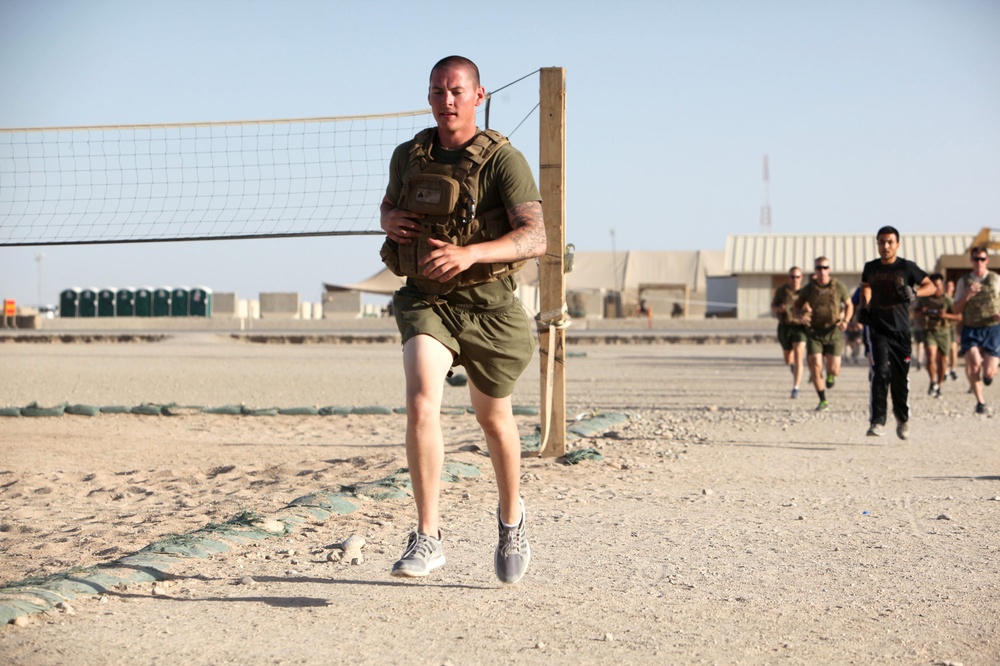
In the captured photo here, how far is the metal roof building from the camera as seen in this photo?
5416cm

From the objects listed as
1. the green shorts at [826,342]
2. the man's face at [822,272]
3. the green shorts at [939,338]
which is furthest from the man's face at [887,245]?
the green shorts at [939,338]

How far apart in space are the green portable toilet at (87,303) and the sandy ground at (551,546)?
57.9 meters

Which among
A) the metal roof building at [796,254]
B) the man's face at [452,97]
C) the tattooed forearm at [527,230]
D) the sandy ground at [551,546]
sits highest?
the metal roof building at [796,254]

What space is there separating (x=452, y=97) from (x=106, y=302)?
6657 centimetres

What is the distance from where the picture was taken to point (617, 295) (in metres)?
74.4

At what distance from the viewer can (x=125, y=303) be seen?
68188 mm

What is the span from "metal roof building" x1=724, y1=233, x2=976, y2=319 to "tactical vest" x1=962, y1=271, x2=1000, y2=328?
40.4 meters

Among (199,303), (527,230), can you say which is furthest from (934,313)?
(199,303)

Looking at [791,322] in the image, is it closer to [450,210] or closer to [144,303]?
[450,210]

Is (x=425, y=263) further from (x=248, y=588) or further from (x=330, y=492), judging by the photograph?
(x=330, y=492)

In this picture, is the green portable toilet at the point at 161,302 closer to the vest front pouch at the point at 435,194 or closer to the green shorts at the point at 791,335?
the green shorts at the point at 791,335

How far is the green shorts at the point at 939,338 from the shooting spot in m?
17.0

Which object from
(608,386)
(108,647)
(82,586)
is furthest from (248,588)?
(608,386)

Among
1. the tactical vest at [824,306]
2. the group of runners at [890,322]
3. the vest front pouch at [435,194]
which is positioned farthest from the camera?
the tactical vest at [824,306]
